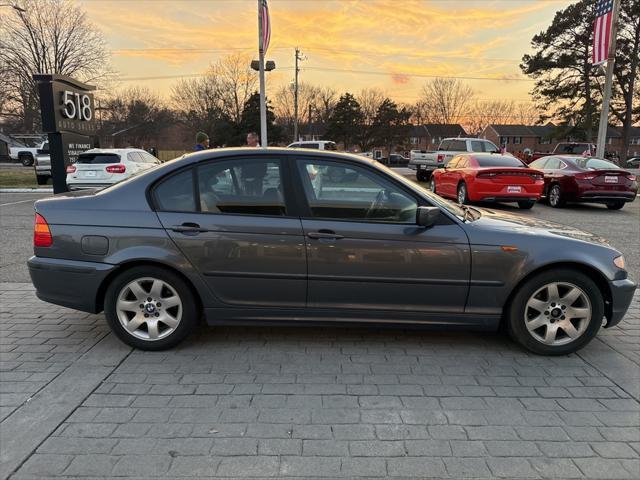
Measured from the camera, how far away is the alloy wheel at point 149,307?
3543 millimetres

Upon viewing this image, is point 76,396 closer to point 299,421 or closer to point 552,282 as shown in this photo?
point 299,421

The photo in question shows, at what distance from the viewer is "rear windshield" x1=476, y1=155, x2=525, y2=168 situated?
37.7ft

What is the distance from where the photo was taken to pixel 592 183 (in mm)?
11789

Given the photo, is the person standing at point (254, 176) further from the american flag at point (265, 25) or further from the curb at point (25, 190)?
the curb at point (25, 190)

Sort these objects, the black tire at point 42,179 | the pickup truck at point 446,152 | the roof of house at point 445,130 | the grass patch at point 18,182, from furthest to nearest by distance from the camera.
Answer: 1. the roof of house at point 445,130
2. the pickup truck at point 446,152
3. the black tire at point 42,179
4. the grass patch at point 18,182

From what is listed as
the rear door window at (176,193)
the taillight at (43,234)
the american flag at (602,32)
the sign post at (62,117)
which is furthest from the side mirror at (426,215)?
the american flag at (602,32)

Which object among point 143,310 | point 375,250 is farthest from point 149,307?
point 375,250

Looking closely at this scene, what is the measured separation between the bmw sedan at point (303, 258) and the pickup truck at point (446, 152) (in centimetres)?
1600

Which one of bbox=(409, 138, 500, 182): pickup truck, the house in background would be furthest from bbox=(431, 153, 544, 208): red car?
the house in background

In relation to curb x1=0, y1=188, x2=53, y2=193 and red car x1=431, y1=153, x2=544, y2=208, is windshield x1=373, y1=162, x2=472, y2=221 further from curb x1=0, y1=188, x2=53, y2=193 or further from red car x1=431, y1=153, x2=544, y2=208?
curb x1=0, y1=188, x2=53, y2=193

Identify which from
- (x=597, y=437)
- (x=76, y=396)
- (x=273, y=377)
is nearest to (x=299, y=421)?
(x=273, y=377)

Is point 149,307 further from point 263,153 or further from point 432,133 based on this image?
point 432,133

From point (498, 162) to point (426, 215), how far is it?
30.7 feet

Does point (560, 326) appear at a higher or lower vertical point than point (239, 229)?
lower
